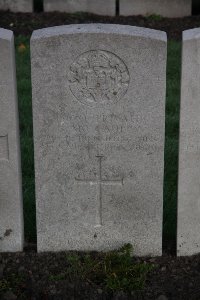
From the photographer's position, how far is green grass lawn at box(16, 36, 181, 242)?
537cm

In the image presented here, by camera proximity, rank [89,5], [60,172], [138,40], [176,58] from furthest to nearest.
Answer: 1. [89,5]
2. [176,58]
3. [60,172]
4. [138,40]

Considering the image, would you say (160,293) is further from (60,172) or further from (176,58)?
(176,58)

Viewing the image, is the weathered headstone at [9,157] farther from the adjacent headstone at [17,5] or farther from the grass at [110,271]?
the adjacent headstone at [17,5]

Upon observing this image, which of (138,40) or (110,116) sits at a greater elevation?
(138,40)

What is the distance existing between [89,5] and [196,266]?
7.39 metres

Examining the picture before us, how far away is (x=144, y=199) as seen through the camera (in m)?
4.75

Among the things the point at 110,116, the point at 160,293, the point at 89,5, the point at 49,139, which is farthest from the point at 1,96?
the point at 89,5

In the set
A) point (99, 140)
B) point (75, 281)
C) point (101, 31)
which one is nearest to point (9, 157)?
point (99, 140)

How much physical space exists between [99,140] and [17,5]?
24.1 ft

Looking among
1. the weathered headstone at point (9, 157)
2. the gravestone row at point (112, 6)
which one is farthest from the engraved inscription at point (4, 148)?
the gravestone row at point (112, 6)

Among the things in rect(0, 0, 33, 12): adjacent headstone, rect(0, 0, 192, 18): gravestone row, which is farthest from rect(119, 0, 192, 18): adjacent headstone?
rect(0, 0, 33, 12): adjacent headstone

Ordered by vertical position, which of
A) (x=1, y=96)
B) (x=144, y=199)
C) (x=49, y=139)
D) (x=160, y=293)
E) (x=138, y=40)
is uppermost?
(x=138, y=40)

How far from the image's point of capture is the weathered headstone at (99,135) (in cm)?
438

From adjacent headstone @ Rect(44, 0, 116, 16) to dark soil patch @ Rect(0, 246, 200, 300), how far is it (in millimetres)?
7119
